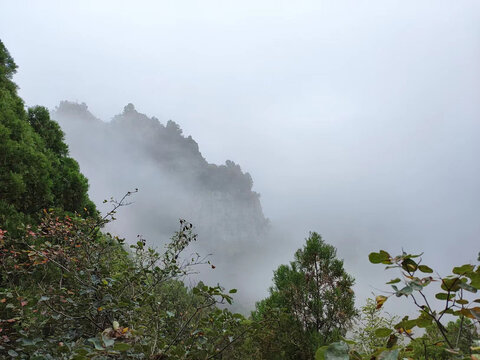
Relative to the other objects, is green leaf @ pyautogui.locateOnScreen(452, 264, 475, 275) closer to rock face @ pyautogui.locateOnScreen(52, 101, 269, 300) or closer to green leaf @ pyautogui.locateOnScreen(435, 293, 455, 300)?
green leaf @ pyautogui.locateOnScreen(435, 293, 455, 300)

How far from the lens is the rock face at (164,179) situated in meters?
108

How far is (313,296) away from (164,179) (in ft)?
397

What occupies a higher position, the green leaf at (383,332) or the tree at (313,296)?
the tree at (313,296)

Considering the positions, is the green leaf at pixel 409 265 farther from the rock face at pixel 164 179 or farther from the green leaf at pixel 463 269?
the rock face at pixel 164 179

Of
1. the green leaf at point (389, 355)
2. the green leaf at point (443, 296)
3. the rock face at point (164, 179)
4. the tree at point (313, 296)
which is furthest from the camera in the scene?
the rock face at point (164, 179)

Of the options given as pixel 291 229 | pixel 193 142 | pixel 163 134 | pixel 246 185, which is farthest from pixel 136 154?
pixel 291 229

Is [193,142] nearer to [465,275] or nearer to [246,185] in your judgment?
[246,185]

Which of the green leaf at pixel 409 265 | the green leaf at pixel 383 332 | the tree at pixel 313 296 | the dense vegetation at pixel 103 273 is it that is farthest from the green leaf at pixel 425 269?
Result: the tree at pixel 313 296

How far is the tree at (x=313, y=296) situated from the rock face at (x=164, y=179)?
98623mm

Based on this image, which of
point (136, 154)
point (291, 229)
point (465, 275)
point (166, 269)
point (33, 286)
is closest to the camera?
point (465, 275)

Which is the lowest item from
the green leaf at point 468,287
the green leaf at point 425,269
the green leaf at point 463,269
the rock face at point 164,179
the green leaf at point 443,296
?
the green leaf at point 468,287

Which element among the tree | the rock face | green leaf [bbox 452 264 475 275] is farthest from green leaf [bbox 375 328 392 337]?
the rock face

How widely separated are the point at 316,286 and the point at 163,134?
12690cm

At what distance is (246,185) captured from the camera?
12688cm
